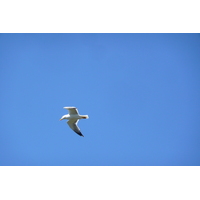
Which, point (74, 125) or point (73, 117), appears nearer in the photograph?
point (73, 117)

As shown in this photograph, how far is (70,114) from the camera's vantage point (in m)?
8.28

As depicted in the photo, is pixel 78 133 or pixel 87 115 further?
pixel 78 133

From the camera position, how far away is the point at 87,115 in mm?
8070

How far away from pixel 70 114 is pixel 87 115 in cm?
67

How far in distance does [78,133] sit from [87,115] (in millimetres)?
1082

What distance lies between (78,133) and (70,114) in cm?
93

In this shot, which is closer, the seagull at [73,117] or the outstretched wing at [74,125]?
the seagull at [73,117]

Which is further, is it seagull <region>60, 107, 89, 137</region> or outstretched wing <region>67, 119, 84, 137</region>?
outstretched wing <region>67, 119, 84, 137</region>

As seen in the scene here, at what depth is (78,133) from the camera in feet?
28.7
